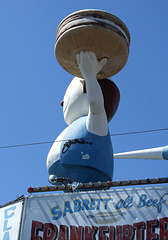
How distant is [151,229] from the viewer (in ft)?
22.9

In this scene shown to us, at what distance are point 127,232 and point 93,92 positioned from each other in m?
3.01

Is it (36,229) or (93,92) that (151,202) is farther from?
(93,92)

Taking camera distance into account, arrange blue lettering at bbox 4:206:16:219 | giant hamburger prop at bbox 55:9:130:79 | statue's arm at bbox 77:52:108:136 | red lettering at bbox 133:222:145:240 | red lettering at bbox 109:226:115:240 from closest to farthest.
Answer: red lettering at bbox 133:222:145:240, red lettering at bbox 109:226:115:240, blue lettering at bbox 4:206:16:219, giant hamburger prop at bbox 55:9:130:79, statue's arm at bbox 77:52:108:136

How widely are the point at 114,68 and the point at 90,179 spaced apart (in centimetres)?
252

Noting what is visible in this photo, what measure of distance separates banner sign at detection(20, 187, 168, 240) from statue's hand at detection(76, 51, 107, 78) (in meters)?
2.64

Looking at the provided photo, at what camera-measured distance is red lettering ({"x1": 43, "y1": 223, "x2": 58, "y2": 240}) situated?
24.0 ft

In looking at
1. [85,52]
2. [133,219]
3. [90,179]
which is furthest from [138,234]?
[85,52]

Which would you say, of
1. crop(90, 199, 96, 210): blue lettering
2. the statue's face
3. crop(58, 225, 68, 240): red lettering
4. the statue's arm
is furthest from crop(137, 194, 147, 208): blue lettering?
the statue's face

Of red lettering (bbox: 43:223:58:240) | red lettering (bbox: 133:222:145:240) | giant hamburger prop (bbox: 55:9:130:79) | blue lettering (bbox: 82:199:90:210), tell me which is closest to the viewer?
red lettering (bbox: 133:222:145:240)

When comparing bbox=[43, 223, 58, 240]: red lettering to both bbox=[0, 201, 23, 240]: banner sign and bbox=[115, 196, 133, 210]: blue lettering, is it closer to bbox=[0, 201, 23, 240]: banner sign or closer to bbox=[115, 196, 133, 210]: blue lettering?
bbox=[0, 201, 23, 240]: banner sign

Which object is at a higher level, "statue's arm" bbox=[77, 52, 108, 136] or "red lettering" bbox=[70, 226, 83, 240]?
"statue's arm" bbox=[77, 52, 108, 136]

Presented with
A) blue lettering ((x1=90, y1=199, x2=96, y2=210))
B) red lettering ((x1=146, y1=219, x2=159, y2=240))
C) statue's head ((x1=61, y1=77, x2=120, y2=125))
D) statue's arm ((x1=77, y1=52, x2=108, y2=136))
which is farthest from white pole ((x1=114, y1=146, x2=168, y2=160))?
red lettering ((x1=146, y1=219, x2=159, y2=240))

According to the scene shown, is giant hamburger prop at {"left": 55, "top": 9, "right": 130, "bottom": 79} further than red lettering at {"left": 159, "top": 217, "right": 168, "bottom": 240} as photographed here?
Yes

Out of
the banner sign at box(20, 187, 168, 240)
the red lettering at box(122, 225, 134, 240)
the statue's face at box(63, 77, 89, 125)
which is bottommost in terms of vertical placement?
the red lettering at box(122, 225, 134, 240)
